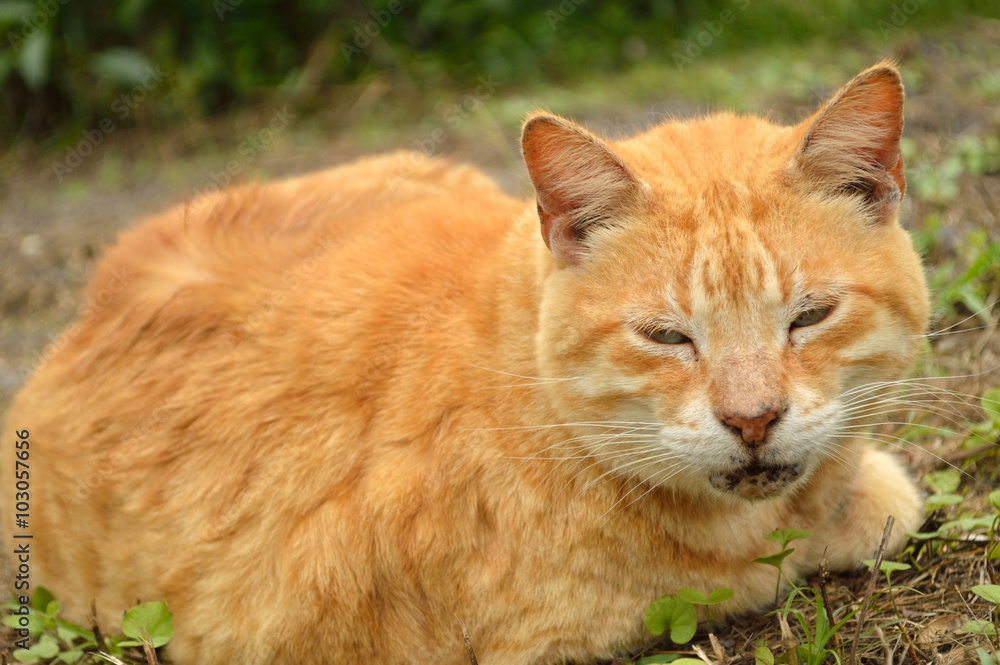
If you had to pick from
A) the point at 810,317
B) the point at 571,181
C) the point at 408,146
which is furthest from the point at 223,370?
the point at 408,146

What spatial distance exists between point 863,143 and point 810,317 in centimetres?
43

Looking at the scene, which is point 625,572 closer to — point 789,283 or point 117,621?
point 789,283

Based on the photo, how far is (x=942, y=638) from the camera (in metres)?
2.08

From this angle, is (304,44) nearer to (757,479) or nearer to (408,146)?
(408,146)

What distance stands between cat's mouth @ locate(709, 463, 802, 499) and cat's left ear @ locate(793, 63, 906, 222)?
63cm

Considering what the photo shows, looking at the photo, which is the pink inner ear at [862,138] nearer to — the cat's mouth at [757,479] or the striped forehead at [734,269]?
the striped forehead at [734,269]

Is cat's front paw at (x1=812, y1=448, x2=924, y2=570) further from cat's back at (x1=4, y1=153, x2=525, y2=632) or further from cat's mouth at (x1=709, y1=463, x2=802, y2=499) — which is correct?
cat's back at (x1=4, y1=153, x2=525, y2=632)

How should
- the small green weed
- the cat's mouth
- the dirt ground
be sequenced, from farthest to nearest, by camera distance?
the dirt ground, the small green weed, the cat's mouth

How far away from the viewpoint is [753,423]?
1825 millimetres

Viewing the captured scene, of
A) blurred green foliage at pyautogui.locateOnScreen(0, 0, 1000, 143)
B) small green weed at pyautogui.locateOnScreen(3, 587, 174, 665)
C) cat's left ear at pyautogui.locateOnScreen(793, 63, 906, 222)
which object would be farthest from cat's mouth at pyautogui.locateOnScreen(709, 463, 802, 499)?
blurred green foliage at pyautogui.locateOnScreen(0, 0, 1000, 143)

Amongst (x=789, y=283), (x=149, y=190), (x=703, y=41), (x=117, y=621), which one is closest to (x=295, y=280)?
(x=117, y=621)

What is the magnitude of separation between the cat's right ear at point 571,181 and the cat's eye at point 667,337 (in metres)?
0.26

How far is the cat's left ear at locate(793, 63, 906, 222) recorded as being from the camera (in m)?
1.95

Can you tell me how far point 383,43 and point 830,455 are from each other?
6.09m
